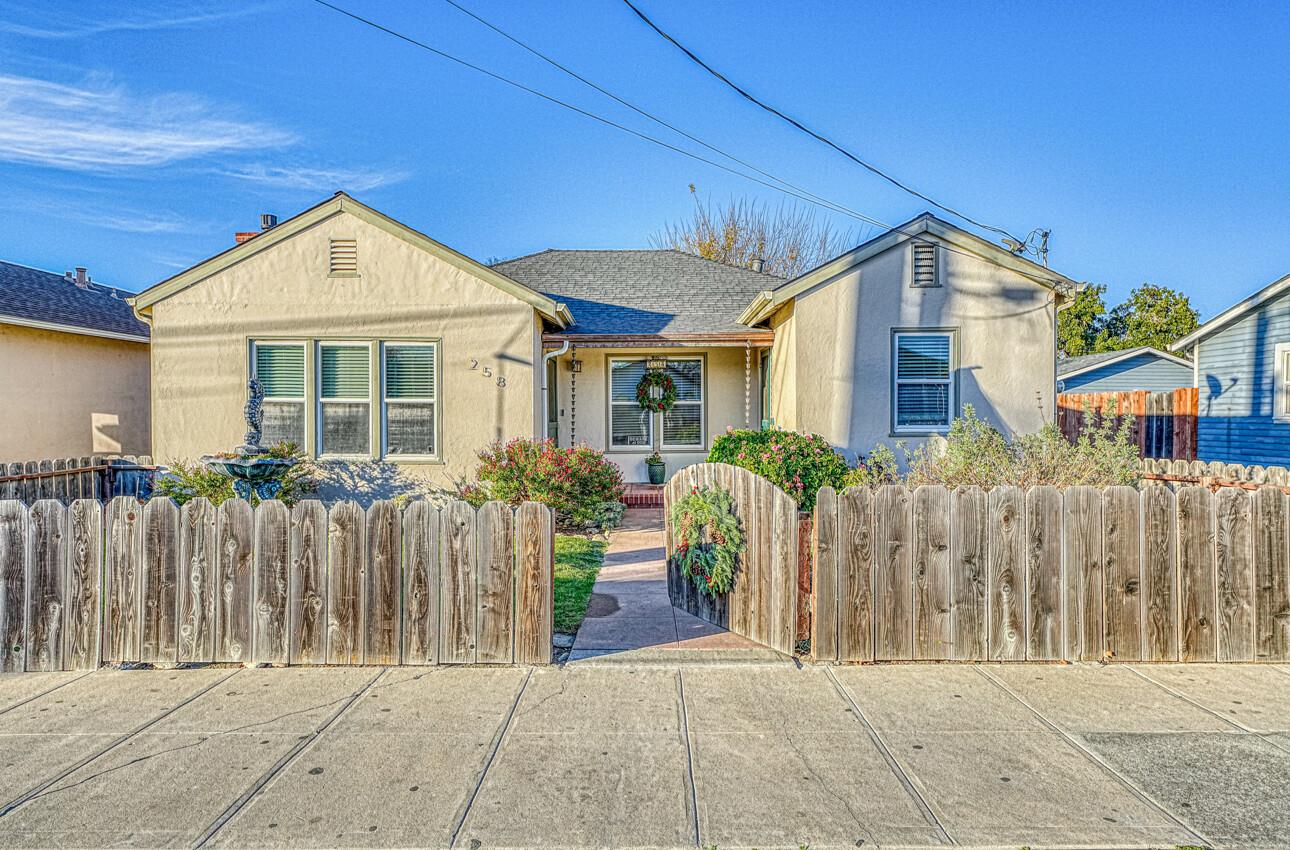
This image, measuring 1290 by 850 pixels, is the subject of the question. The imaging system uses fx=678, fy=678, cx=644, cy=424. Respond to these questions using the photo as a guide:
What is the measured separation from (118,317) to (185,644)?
12.8 metres

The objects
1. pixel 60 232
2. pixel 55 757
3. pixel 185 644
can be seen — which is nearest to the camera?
pixel 55 757

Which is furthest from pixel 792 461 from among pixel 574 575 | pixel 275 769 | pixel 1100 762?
pixel 275 769

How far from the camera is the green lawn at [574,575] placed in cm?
579

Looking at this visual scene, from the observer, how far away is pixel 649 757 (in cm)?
342

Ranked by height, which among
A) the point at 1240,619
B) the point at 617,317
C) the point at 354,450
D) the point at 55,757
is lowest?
the point at 55,757

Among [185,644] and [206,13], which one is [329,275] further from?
[185,644]

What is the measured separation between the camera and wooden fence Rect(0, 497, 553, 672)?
4.61 m

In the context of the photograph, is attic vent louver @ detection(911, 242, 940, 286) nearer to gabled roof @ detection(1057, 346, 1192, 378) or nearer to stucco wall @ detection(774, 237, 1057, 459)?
stucco wall @ detection(774, 237, 1057, 459)

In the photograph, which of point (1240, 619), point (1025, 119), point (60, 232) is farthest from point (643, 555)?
point (60, 232)

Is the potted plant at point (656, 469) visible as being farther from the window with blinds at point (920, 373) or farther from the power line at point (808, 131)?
the power line at point (808, 131)

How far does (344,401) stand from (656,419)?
18.7 ft

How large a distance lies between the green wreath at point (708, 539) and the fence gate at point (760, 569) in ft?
0.21

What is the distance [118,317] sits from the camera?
14.1 m

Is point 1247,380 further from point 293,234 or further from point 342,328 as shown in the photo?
point 293,234
